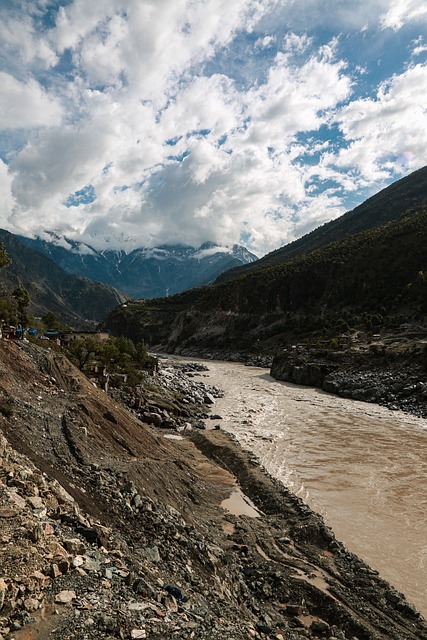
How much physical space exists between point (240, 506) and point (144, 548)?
26.9ft

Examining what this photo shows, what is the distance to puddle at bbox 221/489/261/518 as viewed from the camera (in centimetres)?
1712

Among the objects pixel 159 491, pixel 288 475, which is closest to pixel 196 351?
pixel 288 475

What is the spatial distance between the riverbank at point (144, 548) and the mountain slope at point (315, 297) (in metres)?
74.9

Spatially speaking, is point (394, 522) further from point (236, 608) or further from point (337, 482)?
point (236, 608)

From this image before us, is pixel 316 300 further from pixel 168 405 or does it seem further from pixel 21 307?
pixel 168 405

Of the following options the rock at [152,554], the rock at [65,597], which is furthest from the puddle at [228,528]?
the rock at [65,597]

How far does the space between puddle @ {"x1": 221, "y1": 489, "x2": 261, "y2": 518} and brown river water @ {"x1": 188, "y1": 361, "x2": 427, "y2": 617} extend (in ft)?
10.5

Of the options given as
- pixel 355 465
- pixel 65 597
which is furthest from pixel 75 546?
pixel 355 465

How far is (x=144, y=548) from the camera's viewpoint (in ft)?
35.0

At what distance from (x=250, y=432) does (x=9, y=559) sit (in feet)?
91.2

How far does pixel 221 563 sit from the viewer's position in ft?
38.7

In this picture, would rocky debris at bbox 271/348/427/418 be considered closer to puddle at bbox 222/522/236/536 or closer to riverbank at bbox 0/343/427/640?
riverbank at bbox 0/343/427/640

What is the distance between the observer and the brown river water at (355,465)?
50.0 feet

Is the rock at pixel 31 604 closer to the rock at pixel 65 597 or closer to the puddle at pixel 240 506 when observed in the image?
the rock at pixel 65 597
